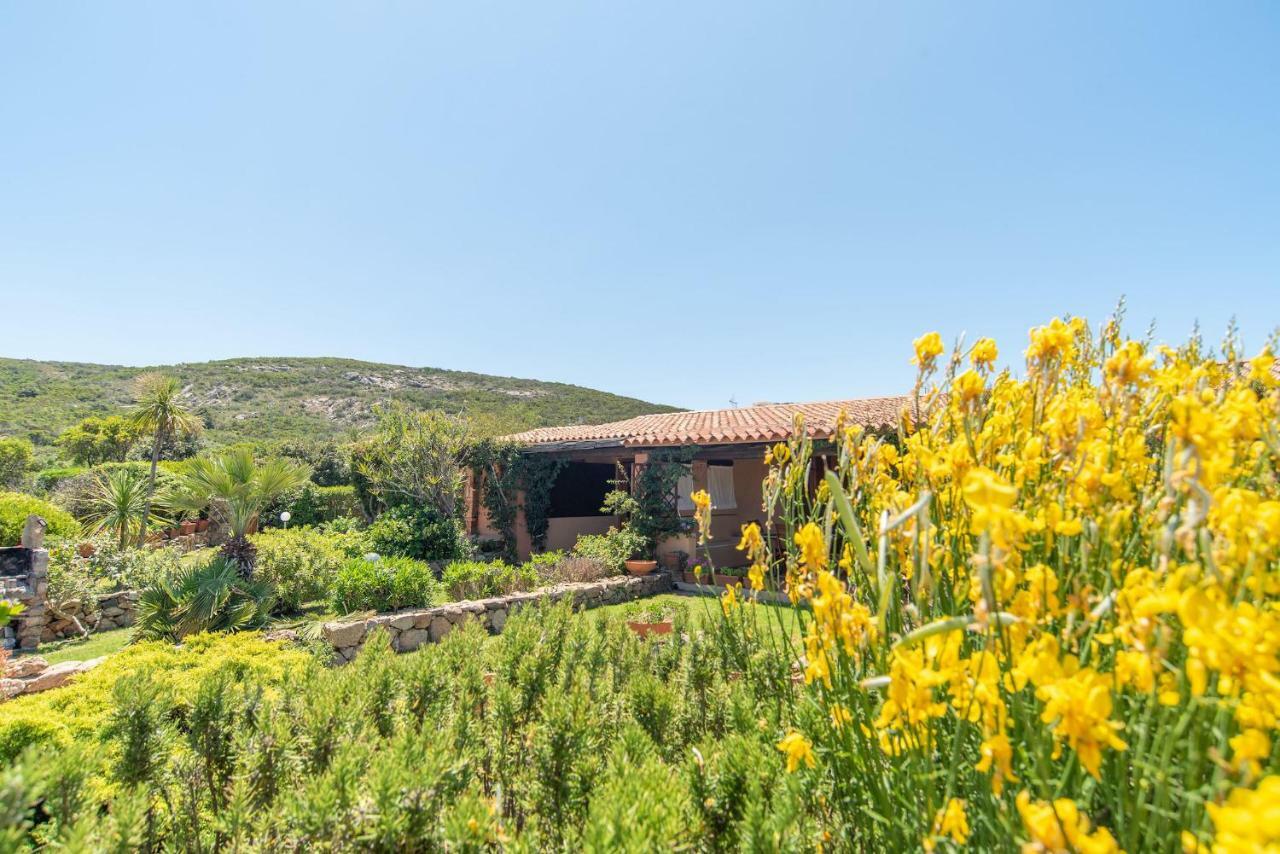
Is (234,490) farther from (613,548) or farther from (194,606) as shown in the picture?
(613,548)

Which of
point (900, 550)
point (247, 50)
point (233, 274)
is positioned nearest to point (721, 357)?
point (247, 50)

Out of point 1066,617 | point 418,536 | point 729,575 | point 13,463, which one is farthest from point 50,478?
point 1066,617

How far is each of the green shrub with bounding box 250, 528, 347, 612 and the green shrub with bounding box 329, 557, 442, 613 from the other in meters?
0.68

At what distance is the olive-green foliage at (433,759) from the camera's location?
1.56 meters

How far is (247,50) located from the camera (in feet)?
29.6

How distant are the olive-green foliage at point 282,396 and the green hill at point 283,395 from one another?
0.22 feet

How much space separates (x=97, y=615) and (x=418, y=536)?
4.93 meters

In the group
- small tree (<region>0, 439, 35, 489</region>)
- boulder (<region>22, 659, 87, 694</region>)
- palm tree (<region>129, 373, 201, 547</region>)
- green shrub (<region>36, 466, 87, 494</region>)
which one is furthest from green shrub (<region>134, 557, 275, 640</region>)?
small tree (<region>0, 439, 35, 489</region>)

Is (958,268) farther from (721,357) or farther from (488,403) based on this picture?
(488,403)

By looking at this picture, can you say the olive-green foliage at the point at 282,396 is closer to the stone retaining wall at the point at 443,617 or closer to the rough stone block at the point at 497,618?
the stone retaining wall at the point at 443,617

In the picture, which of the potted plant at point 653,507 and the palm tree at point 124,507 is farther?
the potted plant at point 653,507

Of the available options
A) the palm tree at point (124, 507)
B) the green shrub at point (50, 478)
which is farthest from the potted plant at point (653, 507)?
the green shrub at point (50, 478)

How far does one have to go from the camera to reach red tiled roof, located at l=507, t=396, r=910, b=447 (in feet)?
33.7

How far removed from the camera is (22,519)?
36.4ft
